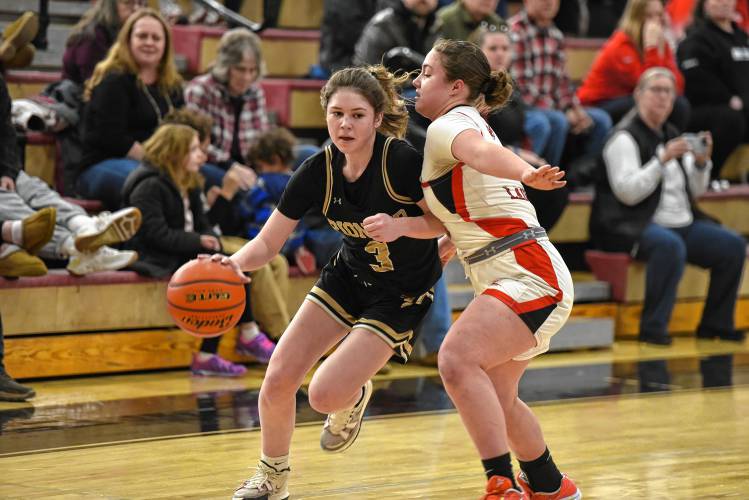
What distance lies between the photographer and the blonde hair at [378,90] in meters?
4.32

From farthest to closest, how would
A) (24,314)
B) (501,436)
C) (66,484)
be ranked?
(24,314) → (66,484) → (501,436)

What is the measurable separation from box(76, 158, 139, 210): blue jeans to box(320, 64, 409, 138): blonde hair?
2.95 metres

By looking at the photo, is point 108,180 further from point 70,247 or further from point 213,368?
point 213,368

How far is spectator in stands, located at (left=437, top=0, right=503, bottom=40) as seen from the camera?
838 cm

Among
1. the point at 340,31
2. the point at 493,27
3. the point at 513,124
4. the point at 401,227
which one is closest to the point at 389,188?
the point at 401,227

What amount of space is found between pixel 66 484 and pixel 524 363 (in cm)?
161

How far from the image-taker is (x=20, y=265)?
6.38 m

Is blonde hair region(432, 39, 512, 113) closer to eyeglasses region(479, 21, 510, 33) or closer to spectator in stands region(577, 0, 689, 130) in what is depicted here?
eyeglasses region(479, 21, 510, 33)

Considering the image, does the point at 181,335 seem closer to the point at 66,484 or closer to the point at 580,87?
the point at 66,484

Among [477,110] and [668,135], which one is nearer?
[477,110]

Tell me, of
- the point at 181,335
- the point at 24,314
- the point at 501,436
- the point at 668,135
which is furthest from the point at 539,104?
the point at 501,436

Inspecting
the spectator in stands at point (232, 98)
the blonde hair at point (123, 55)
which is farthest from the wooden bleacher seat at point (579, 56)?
the blonde hair at point (123, 55)

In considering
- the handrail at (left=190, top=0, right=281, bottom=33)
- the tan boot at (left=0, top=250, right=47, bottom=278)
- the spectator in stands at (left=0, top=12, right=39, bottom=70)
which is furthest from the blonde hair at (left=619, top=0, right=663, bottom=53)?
the tan boot at (left=0, top=250, right=47, bottom=278)

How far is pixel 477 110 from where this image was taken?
4.36 metres
